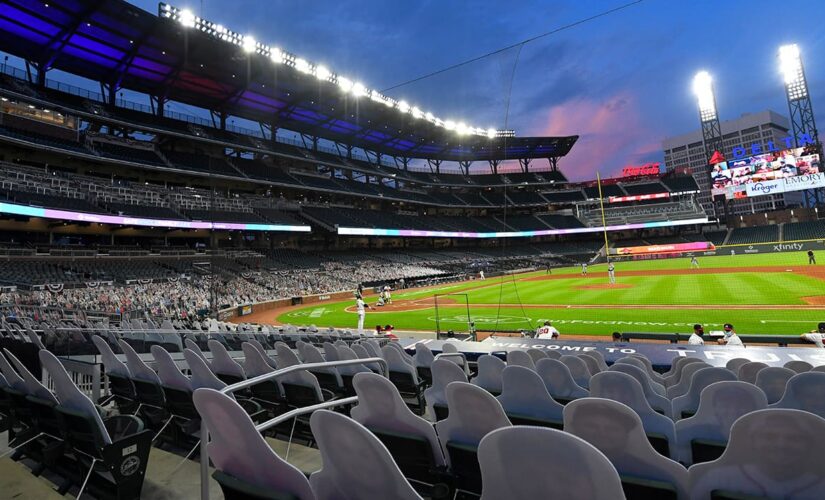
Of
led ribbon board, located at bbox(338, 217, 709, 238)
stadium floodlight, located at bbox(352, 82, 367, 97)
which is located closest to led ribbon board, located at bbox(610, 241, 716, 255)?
led ribbon board, located at bbox(338, 217, 709, 238)

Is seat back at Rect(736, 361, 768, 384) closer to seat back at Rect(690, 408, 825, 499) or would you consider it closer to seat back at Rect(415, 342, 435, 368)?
seat back at Rect(690, 408, 825, 499)

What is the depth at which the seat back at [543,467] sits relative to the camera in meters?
1.27

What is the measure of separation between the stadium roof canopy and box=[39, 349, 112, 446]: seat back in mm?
33193

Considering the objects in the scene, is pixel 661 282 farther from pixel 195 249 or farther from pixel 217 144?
pixel 217 144

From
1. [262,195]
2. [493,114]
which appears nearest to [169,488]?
[493,114]

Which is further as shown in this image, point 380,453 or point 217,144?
point 217,144

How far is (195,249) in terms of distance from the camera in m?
43.1

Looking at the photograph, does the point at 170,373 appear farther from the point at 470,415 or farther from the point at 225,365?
the point at 470,415

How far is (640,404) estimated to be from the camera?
3416mm

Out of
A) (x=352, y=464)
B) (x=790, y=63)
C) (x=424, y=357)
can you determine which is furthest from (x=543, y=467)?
(x=790, y=63)

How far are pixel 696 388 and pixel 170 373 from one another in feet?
19.2

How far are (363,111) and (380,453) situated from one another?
57.1 meters

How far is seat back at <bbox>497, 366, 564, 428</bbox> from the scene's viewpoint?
356cm

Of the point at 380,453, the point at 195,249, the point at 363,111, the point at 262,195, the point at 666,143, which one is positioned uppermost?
the point at 666,143
